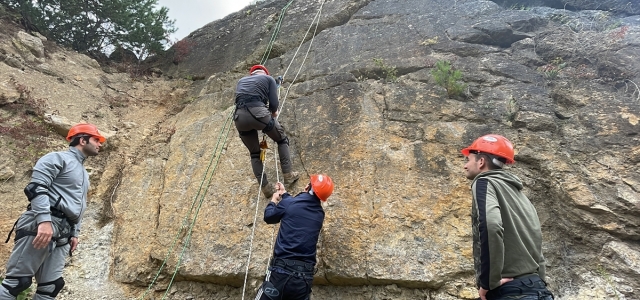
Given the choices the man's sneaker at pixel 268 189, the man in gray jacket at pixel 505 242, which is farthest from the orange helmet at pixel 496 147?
the man's sneaker at pixel 268 189

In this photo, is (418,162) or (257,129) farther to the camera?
(418,162)

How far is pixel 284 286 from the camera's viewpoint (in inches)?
151

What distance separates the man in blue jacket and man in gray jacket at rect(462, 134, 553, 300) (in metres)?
1.70

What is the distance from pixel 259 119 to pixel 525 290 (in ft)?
12.0

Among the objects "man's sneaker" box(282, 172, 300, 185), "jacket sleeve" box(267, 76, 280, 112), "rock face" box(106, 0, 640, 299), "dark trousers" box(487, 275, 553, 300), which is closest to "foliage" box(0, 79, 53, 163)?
"rock face" box(106, 0, 640, 299)

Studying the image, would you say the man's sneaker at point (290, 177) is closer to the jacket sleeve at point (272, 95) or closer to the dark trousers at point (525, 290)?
the jacket sleeve at point (272, 95)

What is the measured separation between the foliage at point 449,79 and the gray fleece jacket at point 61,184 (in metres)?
5.48

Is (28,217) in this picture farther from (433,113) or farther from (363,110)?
(433,113)

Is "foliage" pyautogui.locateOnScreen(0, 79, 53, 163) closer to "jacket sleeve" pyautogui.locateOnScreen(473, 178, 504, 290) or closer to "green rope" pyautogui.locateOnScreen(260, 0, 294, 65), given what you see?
"green rope" pyautogui.locateOnScreen(260, 0, 294, 65)

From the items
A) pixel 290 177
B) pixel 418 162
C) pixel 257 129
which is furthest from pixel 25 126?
pixel 418 162

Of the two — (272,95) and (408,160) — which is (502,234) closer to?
(408,160)

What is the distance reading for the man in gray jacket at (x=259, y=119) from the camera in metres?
5.27

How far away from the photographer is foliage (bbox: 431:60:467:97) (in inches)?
256

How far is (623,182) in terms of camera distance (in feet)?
16.0
